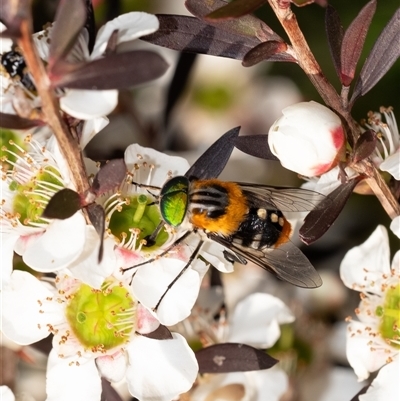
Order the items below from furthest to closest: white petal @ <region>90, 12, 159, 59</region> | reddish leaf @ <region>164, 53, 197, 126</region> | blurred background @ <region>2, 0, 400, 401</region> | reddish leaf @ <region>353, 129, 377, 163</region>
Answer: reddish leaf @ <region>164, 53, 197, 126</region> → blurred background @ <region>2, 0, 400, 401</region> → reddish leaf @ <region>353, 129, 377, 163</region> → white petal @ <region>90, 12, 159, 59</region>

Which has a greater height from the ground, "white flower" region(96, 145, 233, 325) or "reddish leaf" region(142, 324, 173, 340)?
"white flower" region(96, 145, 233, 325)

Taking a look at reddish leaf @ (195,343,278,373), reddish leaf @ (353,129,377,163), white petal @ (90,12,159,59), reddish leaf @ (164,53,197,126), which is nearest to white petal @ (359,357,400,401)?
reddish leaf @ (195,343,278,373)

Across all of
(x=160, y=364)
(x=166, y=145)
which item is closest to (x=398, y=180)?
(x=160, y=364)

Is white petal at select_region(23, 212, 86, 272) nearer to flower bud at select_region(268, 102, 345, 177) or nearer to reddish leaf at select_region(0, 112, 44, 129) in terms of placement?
reddish leaf at select_region(0, 112, 44, 129)

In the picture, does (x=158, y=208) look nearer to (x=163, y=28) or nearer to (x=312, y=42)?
(x=163, y=28)

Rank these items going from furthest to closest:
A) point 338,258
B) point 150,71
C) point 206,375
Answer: point 338,258 < point 206,375 < point 150,71

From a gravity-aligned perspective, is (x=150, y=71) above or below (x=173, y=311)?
above

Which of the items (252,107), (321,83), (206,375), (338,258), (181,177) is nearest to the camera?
(321,83)

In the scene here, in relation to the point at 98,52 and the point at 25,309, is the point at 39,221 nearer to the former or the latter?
the point at 25,309
